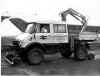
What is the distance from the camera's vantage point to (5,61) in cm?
838

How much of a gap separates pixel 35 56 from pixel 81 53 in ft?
9.89

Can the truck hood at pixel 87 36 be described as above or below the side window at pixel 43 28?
below

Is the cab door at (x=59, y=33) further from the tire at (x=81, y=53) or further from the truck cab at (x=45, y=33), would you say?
the tire at (x=81, y=53)

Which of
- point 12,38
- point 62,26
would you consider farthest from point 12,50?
point 62,26

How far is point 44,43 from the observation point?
27.0 ft

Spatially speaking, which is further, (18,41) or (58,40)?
(58,40)

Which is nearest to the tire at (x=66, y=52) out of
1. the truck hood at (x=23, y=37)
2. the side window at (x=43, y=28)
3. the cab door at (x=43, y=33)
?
the cab door at (x=43, y=33)

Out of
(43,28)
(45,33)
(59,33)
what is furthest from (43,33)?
(59,33)

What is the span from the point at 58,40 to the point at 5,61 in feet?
9.69

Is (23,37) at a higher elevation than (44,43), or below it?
higher

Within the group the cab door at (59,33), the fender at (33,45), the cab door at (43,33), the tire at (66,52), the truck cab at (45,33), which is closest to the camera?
the fender at (33,45)

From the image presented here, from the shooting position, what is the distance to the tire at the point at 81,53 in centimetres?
951

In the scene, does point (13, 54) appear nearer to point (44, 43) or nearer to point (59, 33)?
point (44, 43)

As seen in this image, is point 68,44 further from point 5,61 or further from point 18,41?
point 5,61
